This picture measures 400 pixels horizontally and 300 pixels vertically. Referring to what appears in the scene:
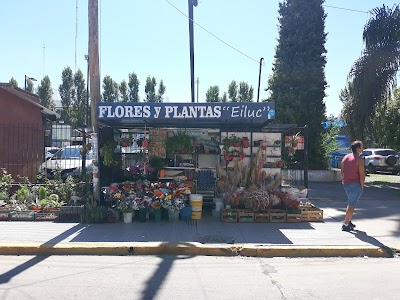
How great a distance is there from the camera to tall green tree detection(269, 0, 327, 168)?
21.3 meters

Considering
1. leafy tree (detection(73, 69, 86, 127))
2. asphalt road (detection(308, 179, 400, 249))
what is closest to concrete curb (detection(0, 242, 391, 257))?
asphalt road (detection(308, 179, 400, 249))

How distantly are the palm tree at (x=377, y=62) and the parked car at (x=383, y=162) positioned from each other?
933 centimetres

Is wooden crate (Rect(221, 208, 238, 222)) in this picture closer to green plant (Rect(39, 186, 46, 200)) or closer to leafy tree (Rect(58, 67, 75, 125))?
green plant (Rect(39, 186, 46, 200))

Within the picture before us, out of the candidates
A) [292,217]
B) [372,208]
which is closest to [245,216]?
[292,217]

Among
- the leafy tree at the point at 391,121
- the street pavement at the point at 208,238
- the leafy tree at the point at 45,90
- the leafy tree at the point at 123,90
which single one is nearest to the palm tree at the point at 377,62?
the leafy tree at the point at 391,121

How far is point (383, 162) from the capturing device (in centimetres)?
2698

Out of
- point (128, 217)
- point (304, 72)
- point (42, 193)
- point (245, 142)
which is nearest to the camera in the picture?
point (128, 217)

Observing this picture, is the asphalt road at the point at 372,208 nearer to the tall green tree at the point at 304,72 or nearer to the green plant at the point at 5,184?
the tall green tree at the point at 304,72

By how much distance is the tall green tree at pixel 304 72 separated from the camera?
2133 cm

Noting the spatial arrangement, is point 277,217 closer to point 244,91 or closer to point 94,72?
point 94,72

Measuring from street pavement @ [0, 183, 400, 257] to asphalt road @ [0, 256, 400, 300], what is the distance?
0.83 ft

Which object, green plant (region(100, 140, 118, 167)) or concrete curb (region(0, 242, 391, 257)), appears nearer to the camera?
concrete curb (region(0, 242, 391, 257))

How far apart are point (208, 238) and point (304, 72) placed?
1545 centimetres

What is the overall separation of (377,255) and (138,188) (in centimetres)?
541
